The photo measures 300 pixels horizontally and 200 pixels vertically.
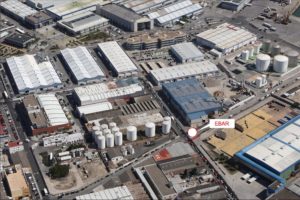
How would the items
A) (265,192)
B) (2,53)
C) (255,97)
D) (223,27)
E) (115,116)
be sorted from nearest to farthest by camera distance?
1. (265,192)
2. (115,116)
3. (255,97)
4. (2,53)
5. (223,27)

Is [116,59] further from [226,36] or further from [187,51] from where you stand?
[226,36]

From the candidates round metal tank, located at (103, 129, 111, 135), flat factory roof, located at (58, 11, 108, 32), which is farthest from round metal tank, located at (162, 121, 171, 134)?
flat factory roof, located at (58, 11, 108, 32)

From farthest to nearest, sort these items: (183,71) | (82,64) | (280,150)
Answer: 1. (82,64)
2. (183,71)
3. (280,150)

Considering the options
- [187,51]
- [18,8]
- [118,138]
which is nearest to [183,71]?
[187,51]

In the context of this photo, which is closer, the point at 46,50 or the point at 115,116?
the point at 115,116

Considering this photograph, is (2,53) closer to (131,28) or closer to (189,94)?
(131,28)

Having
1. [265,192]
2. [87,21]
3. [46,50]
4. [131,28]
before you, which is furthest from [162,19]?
[265,192]
